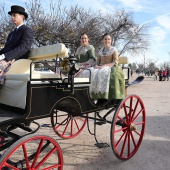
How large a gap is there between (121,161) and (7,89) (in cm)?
193

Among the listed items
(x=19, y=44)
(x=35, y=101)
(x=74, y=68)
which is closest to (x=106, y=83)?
(x=74, y=68)

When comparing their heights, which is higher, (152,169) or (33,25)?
(33,25)

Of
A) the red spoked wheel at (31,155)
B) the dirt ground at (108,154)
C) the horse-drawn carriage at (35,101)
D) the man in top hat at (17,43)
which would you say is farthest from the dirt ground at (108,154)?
the man in top hat at (17,43)

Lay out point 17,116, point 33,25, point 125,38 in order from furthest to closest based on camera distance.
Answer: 1. point 125,38
2. point 33,25
3. point 17,116

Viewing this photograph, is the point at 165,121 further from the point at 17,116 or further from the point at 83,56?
the point at 17,116

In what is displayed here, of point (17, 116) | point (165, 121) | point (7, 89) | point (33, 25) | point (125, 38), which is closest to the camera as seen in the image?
point (17, 116)

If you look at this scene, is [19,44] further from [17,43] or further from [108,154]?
[108,154]

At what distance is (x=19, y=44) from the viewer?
2590mm

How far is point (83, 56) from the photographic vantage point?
152 inches

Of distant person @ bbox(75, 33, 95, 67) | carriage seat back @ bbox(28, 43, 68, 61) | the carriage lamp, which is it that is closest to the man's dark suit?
carriage seat back @ bbox(28, 43, 68, 61)

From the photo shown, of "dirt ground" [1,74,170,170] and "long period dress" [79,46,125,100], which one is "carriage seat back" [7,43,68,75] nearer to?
"long period dress" [79,46,125,100]

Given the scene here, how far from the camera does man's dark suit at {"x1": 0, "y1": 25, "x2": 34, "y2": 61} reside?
2.49 m

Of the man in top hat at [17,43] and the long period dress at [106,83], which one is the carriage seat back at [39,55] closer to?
the man in top hat at [17,43]

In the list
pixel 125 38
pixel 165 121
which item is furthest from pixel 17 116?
pixel 125 38
